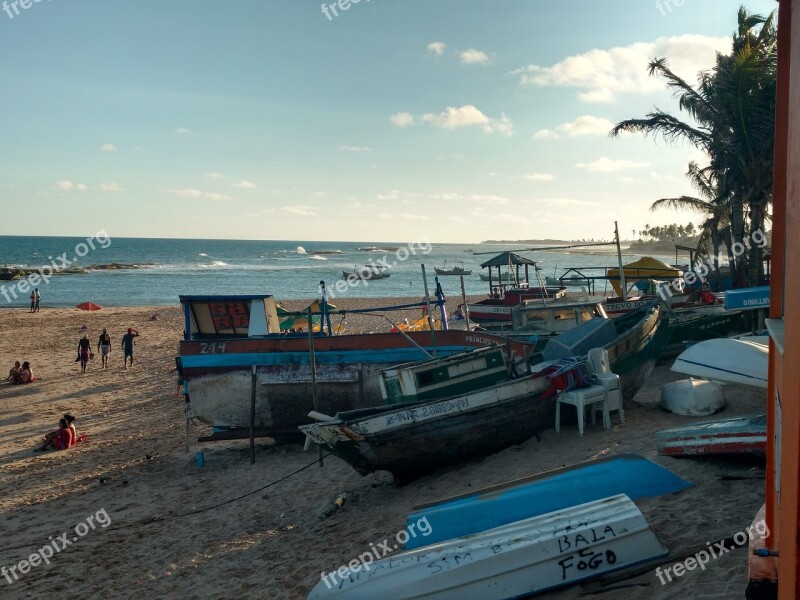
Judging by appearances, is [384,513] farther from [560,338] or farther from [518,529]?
[560,338]

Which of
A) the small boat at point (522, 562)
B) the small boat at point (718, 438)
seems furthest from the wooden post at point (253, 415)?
the small boat at point (718, 438)

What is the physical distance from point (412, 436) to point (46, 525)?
6.07 meters

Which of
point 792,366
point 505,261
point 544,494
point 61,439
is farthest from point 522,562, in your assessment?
point 505,261

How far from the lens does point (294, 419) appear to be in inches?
501

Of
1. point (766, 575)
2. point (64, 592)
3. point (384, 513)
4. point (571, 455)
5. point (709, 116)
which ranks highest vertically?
point (709, 116)

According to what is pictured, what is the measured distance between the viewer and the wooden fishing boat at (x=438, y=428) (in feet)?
29.7

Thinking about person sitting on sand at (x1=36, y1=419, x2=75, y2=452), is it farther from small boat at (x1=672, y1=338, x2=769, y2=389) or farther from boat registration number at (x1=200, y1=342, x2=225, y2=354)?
small boat at (x1=672, y1=338, x2=769, y2=389)

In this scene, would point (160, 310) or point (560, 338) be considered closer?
point (560, 338)

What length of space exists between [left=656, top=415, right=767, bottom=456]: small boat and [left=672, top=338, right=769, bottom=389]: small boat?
137 centimetres

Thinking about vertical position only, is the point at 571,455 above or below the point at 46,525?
above

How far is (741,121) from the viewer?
16469 millimetres

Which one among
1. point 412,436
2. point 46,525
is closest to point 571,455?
point 412,436

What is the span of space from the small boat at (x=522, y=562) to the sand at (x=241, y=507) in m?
0.27

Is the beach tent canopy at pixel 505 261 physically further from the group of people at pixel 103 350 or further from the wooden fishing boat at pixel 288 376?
the group of people at pixel 103 350
